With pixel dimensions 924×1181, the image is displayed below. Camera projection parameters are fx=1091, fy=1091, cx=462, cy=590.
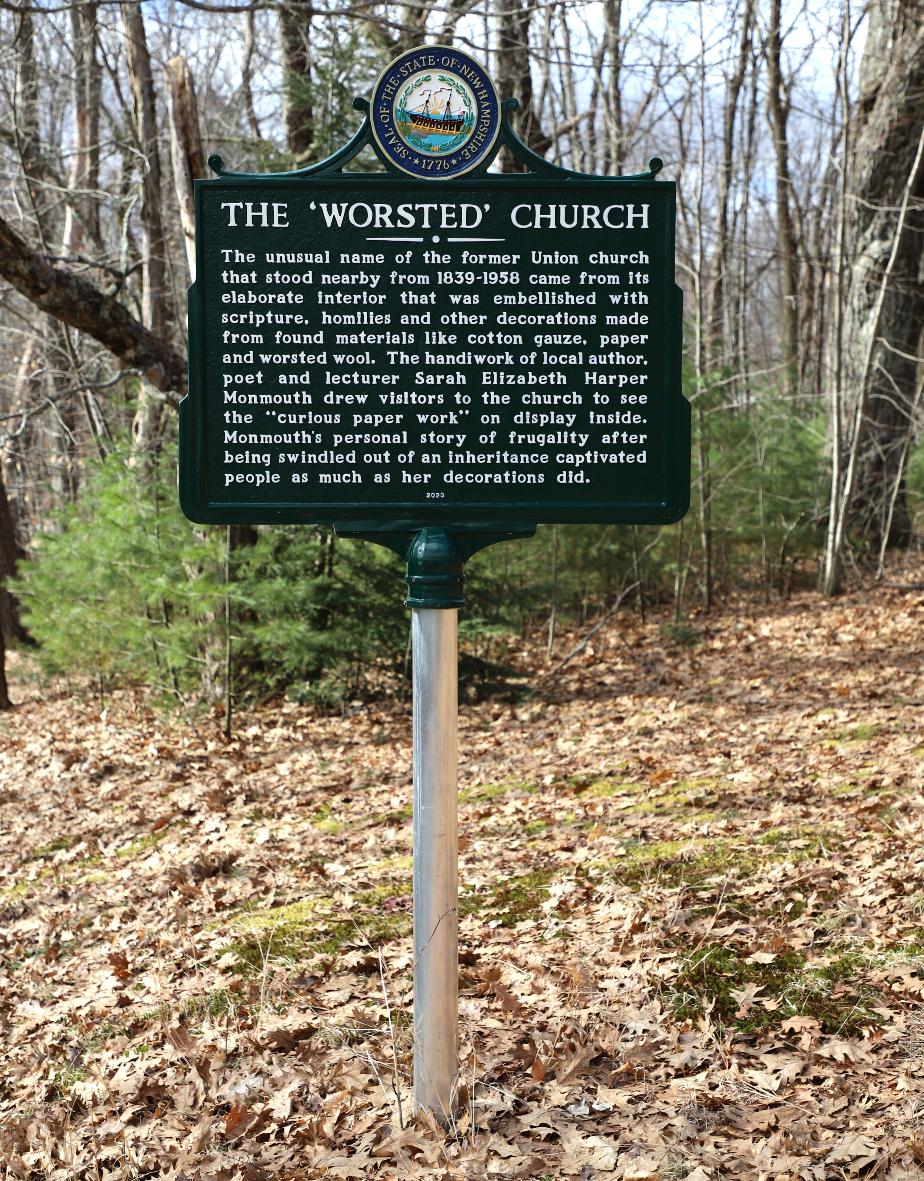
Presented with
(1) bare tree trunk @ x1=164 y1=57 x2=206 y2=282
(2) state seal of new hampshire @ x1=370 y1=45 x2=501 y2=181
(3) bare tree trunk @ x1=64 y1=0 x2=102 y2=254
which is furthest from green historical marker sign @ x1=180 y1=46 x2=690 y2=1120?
(3) bare tree trunk @ x1=64 y1=0 x2=102 y2=254

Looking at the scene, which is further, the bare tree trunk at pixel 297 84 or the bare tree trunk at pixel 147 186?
Result: the bare tree trunk at pixel 147 186

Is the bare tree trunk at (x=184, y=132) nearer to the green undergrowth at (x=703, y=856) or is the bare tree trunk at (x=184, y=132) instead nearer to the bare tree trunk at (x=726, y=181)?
the green undergrowth at (x=703, y=856)

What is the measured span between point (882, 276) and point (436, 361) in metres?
11.9

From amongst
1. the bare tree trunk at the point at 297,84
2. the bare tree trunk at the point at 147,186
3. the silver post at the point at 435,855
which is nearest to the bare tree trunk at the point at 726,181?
the bare tree trunk at the point at 297,84

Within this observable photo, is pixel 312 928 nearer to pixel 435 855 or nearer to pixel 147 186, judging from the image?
pixel 435 855

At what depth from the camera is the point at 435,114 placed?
321 cm

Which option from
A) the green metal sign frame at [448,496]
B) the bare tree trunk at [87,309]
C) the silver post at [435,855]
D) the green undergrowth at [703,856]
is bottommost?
the green undergrowth at [703,856]

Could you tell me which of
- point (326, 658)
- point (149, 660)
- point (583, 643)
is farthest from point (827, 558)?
point (149, 660)

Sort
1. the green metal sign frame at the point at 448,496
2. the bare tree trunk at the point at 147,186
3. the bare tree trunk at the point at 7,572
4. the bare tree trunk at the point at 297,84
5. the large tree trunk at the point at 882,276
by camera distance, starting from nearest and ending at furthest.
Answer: the green metal sign frame at the point at 448,496 → the bare tree trunk at the point at 297,84 → the large tree trunk at the point at 882,276 → the bare tree trunk at the point at 147,186 → the bare tree trunk at the point at 7,572

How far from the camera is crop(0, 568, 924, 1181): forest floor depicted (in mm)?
3475

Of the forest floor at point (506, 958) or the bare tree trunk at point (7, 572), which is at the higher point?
the bare tree trunk at point (7, 572)

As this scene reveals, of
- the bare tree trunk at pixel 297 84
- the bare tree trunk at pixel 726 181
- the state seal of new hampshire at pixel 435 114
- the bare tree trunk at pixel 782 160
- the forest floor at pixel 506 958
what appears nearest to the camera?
the state seal of new hampshire at pixel 435 114

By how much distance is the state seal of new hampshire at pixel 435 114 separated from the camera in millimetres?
3164

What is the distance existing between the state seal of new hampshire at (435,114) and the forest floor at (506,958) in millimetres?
2915
